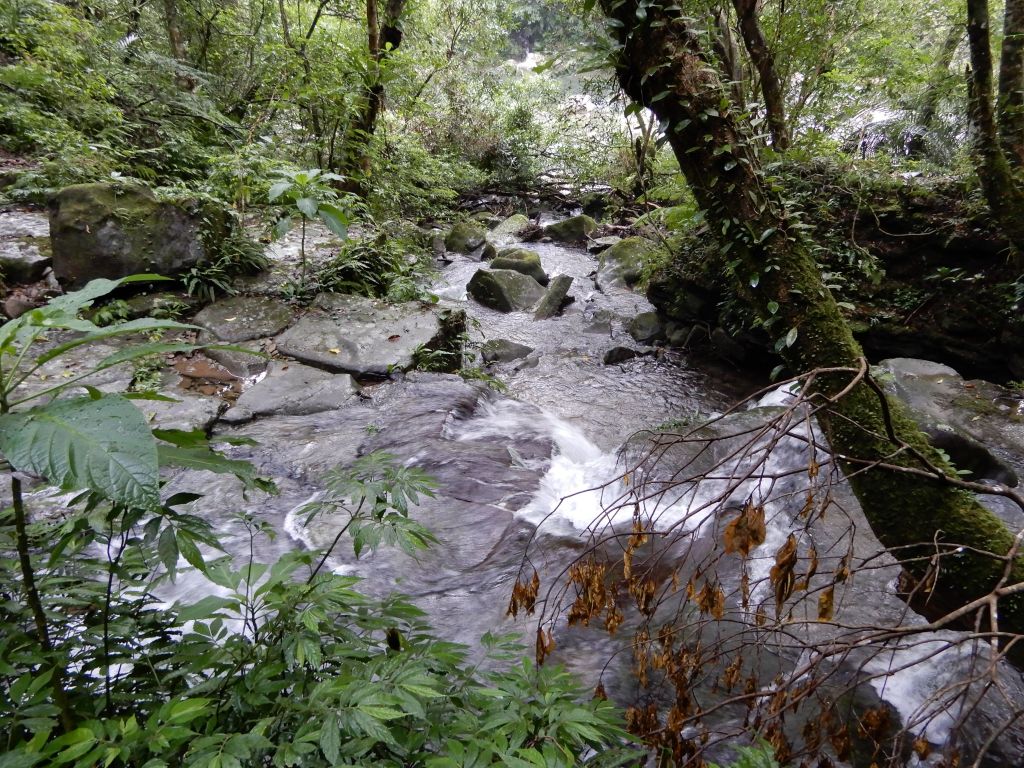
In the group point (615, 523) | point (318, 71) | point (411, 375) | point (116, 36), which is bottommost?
point (615, 523)

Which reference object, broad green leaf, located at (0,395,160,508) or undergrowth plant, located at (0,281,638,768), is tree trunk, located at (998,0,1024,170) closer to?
undergrowth plant, located at (0,281,638,768)

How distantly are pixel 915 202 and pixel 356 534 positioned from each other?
740cm

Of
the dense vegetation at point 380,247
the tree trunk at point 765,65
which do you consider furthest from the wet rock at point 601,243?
the tree trunk at point 765,65

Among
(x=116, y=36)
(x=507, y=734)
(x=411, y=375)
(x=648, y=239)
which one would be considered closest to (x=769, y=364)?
(x=648, y=239)

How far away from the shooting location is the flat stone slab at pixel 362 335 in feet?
19.3

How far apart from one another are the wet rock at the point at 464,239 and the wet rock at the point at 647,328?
582cm

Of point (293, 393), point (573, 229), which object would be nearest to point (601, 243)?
point (573, 229)

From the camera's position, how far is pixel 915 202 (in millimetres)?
6324

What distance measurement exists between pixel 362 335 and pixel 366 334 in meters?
0.05

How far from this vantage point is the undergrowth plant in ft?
3.35

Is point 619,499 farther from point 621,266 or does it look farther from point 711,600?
point 621,266

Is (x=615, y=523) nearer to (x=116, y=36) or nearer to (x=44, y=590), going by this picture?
(x=44, y=590)

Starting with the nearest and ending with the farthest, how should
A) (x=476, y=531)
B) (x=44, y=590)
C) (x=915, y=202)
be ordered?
(x=44, y=590) → (x=476, y=531) → (x=915, y=202)

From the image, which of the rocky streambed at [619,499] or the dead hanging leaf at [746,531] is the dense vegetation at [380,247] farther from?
the dead hanging leaf at [746,531]
